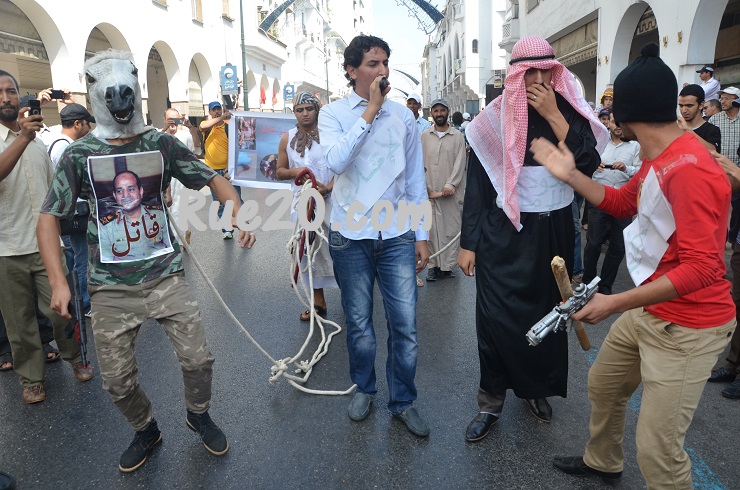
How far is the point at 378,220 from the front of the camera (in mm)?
3008

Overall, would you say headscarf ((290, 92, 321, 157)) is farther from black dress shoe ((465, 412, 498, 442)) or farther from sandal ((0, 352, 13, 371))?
black dress shoe ((465, 412, 498, 442))

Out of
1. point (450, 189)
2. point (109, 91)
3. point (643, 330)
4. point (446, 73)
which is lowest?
point (643, 330)

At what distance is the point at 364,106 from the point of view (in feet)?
10.1

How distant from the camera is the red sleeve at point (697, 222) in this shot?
1870mm

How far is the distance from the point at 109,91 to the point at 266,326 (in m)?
2.72

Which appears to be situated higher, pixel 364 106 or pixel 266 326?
pixel 364 106

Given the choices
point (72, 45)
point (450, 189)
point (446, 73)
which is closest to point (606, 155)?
point (450, 189)

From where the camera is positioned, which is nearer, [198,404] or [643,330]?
[643,330]

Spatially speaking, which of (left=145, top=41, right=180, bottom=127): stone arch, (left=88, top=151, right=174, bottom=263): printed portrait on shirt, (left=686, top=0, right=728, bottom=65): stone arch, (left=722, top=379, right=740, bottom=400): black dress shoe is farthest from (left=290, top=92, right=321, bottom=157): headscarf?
(left=145, top=41, right=180, bottom=127): stone arch

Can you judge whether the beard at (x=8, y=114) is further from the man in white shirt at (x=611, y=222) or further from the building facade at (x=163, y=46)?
the building facade at (x=163, y=46)

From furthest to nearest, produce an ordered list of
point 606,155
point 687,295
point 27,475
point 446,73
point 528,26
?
point 446,73, point 528,26, point 606,155, point 27,475, point 687,295

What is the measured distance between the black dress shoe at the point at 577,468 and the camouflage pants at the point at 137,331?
5.84 feet

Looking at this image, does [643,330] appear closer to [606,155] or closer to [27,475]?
[27,475]

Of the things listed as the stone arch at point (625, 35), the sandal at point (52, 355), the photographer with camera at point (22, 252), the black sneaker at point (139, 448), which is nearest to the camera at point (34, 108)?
the photographer with camera at point (22, 252)
